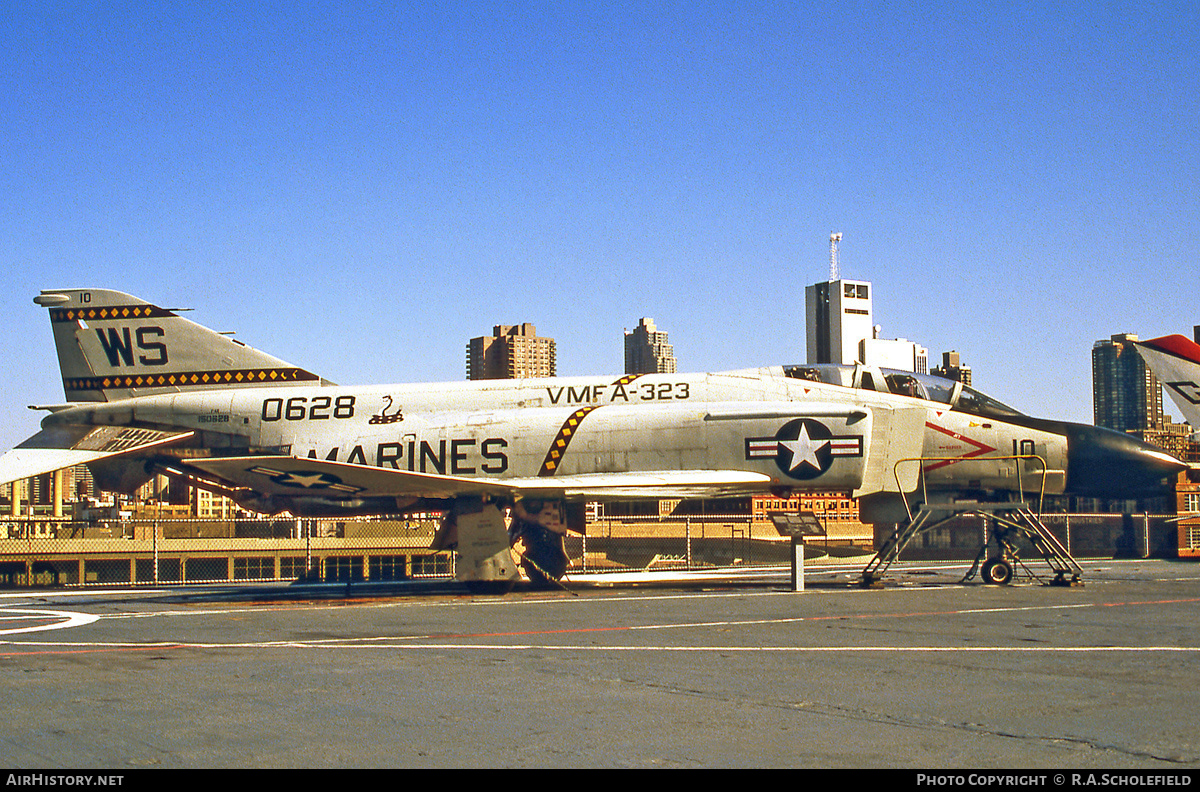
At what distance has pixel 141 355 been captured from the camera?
851 inches

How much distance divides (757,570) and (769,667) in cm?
1617

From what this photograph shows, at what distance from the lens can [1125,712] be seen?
256 inches

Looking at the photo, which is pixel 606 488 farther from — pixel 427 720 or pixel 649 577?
pixel 427 720

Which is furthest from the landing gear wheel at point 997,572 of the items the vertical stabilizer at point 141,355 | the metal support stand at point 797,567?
the vertical stabilizer at point 141,355

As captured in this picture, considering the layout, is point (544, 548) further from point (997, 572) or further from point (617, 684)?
point (617, 684)

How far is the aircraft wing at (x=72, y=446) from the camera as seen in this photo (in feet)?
65.1

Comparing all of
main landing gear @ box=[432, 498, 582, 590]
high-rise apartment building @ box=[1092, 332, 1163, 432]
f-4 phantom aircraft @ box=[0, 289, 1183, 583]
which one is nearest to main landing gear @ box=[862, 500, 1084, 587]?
f-4 phantom aircraft @ box=[0, 289, 1183, 583]

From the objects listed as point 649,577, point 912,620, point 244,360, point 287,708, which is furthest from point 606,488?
point 287,708

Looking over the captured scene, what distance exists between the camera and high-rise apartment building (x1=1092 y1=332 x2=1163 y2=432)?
152 meters

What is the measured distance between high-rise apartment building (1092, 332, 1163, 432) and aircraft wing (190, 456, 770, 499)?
5803 inches

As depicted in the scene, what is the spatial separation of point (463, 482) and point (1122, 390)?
172908 millimetres

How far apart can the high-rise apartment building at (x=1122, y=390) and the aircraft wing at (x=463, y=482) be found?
147396mm

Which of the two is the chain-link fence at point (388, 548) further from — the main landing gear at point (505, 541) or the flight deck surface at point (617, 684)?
the flight deck surface at point (617, 684)
